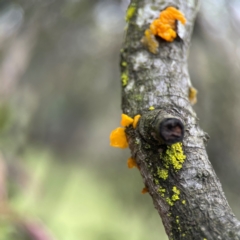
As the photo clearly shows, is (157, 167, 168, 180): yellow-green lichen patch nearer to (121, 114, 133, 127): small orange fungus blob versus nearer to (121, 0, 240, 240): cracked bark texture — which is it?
(121, 0, 240, 240): cracked bark texture

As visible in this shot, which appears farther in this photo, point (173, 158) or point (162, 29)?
point (162, 29)

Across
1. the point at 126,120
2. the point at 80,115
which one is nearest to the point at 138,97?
the point at 126,120

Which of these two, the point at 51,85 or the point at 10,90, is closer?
the point at 10,90

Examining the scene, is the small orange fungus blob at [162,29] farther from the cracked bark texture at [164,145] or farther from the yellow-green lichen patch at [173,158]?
the yellow-green lichen patch at [173,158]

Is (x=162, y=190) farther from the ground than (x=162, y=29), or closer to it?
closer to it

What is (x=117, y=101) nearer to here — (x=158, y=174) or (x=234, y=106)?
(x=234, y=106)

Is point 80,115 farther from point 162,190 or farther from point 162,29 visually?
point 162,190

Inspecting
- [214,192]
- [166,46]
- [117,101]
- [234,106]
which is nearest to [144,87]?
[166,46]
